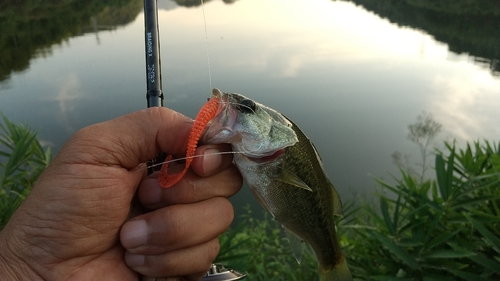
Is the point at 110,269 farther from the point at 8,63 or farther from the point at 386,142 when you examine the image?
the point at 8,63

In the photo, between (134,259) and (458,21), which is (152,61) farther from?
(458,21)

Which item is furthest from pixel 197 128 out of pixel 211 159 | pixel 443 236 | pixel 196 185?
pixel 443 236

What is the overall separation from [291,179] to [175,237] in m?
0.50

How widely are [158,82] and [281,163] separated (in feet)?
2.13

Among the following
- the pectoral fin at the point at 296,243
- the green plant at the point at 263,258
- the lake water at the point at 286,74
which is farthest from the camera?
the lake water at the point at 286,74

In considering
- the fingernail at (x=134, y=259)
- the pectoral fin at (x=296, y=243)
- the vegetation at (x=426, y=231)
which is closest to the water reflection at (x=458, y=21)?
the vegetation at (x=426, y=231)

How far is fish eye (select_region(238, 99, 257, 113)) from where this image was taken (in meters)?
1.40

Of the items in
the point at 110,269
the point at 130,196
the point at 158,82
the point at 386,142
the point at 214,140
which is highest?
the point at 158,82

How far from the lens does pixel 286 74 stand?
8039mm

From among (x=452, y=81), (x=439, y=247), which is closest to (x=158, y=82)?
(x=439, y=247)

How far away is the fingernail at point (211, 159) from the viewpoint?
139cm

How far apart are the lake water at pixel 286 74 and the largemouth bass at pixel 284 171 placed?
1453mm

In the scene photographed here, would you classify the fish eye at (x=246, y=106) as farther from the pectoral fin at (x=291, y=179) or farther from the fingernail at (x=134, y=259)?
the fingernail at (x=134, y=259)

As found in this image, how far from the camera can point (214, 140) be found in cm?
139
